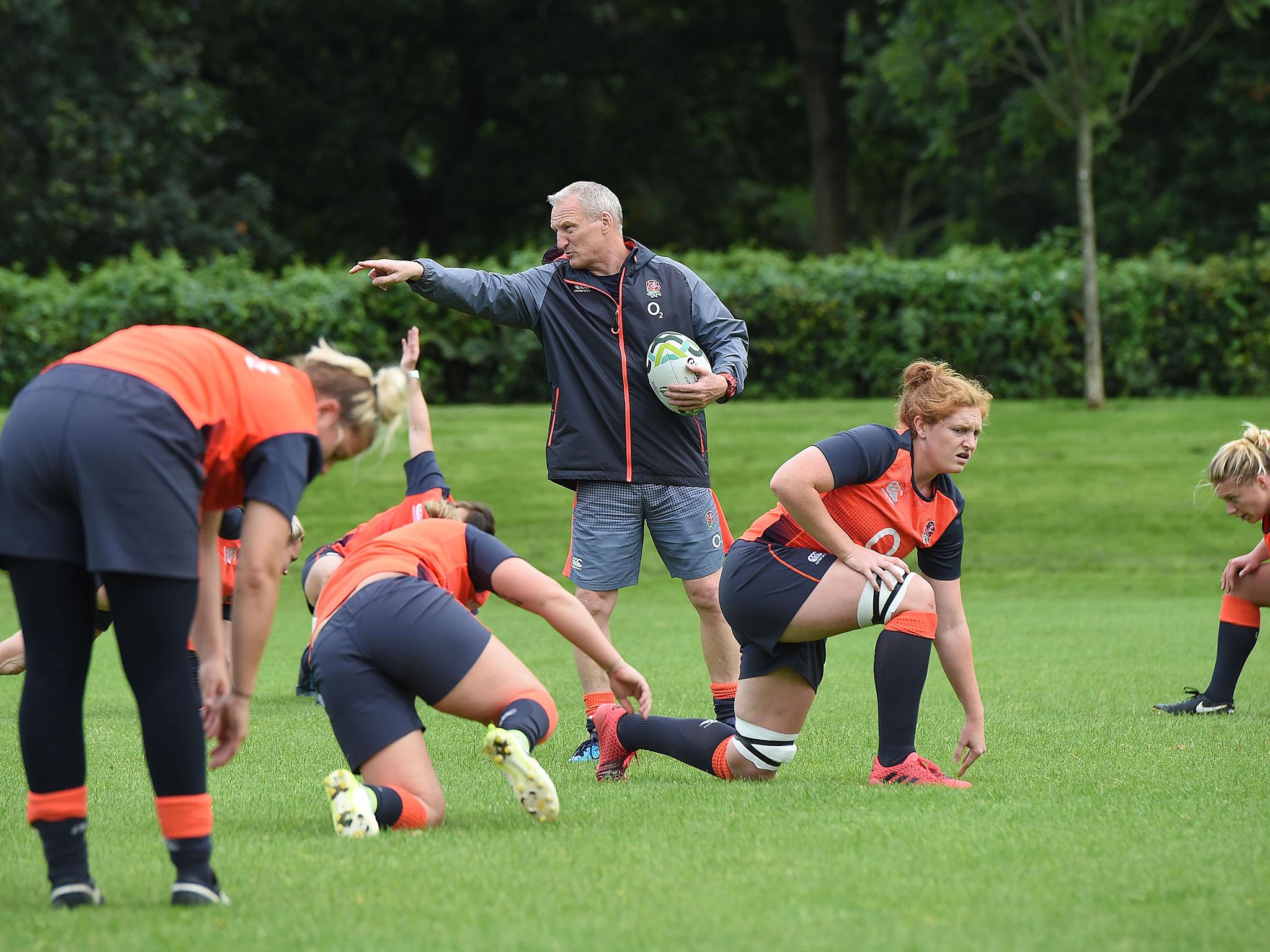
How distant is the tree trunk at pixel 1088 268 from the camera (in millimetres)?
18625

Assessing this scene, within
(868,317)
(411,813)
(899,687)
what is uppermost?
(868,317)

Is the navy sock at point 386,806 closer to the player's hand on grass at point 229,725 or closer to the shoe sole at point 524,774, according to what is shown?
the shoe sole at point 524,774

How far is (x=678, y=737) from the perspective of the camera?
5.72 metres

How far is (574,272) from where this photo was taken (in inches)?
269

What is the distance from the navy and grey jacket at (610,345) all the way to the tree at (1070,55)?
12842 mm

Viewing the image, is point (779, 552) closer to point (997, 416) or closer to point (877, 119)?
point (997, 416)

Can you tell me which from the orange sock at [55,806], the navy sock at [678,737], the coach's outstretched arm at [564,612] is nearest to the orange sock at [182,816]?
the orange sock at [55,806]

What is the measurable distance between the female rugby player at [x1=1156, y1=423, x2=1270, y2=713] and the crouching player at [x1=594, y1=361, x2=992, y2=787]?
1.78m

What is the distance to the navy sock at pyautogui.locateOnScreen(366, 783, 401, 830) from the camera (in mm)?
4516

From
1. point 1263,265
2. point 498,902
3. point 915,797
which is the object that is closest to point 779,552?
point 915,797

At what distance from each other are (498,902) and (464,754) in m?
2.60

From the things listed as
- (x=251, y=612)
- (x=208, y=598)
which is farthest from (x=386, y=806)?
(x=251, y=612)

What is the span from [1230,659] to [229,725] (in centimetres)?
519

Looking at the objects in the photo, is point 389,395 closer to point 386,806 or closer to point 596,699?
point 386,806
